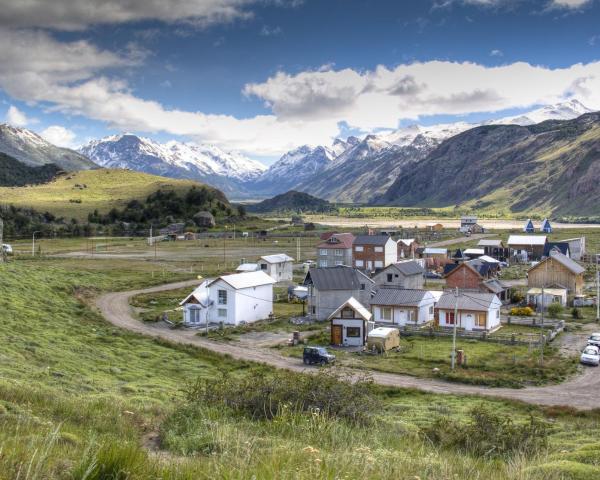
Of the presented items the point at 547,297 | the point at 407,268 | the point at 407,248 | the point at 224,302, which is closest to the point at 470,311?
the point at 407,268

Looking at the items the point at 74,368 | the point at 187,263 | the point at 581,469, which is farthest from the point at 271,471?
the point at 187,263

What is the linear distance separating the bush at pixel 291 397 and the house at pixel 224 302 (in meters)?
35.4

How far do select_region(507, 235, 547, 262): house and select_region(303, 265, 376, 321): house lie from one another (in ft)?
187

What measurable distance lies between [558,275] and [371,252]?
86.7 feet

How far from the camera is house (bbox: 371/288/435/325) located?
2071 inches

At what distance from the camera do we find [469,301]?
165ft

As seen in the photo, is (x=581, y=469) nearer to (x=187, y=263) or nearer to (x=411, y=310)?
(x=411, y=310)

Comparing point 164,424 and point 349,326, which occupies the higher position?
point 164,424

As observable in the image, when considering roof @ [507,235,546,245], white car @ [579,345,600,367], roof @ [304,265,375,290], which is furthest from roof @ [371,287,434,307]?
roof @ [507,235,546,245]

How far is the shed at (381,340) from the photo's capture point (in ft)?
140

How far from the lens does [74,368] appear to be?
2991cm

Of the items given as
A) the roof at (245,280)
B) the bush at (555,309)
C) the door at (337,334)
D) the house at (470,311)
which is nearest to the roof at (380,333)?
the door at (337,334)

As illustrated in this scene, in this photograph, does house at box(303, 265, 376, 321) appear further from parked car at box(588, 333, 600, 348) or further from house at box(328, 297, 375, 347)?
parked car at box(588, 333, 600, 348)

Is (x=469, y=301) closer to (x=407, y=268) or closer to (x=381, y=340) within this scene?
(x=381, y=340)
